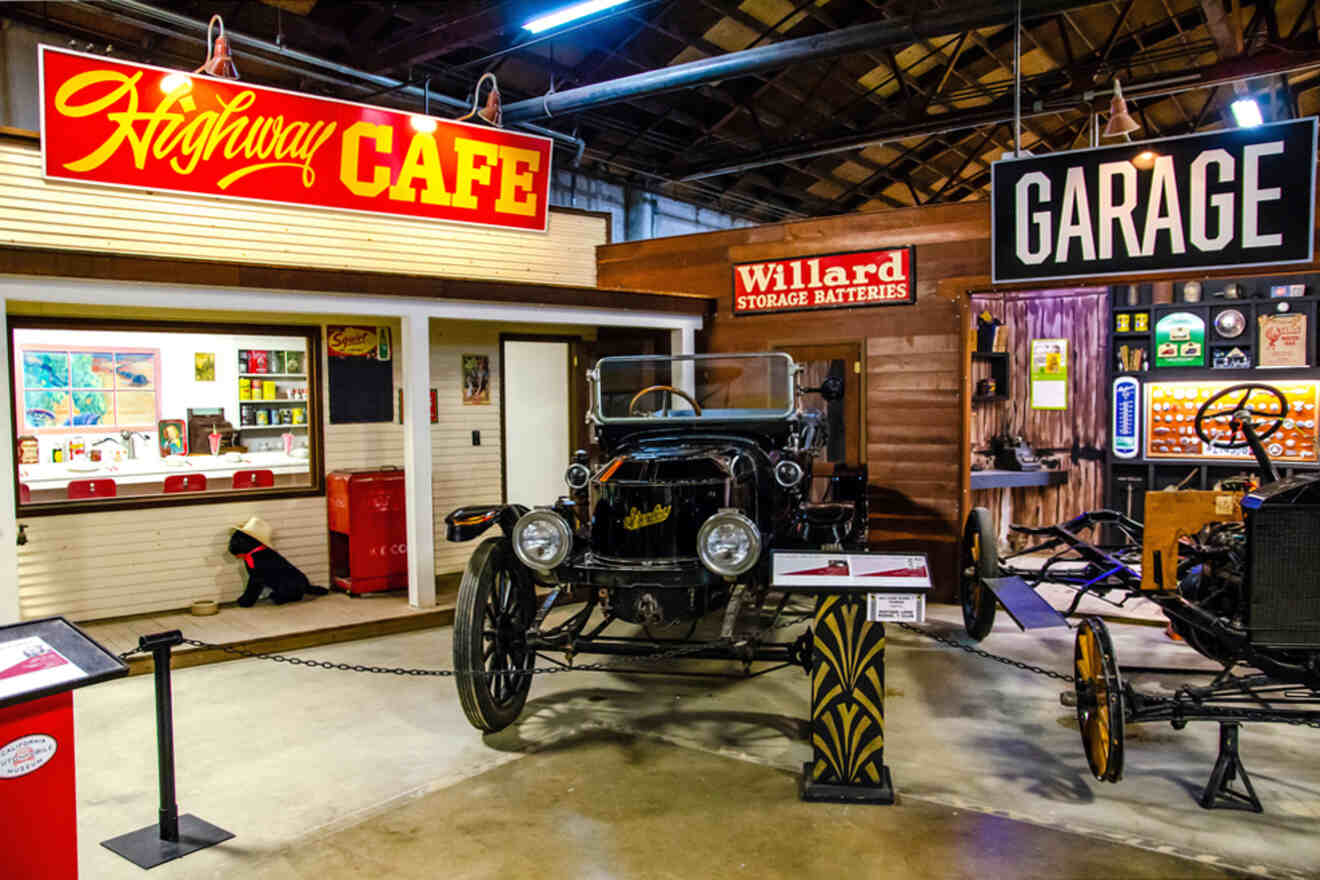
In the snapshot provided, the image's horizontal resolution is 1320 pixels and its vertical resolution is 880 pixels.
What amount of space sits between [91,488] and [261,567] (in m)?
1.26

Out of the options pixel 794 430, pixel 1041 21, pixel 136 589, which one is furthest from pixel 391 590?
pixel 1041 21

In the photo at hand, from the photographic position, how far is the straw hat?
6.84 meters

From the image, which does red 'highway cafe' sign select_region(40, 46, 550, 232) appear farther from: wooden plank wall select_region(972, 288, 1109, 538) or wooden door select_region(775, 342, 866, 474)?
wooden plank wall select_region(972, 288, 1109, 538)

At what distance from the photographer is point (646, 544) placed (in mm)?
4438

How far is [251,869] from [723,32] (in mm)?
8685

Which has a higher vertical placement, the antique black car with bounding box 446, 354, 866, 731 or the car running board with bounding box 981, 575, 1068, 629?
the antique black car with bounding box 446, 354, 866, 731

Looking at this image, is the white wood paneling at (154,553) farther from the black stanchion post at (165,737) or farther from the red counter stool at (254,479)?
the black stanchion post at (165,737)

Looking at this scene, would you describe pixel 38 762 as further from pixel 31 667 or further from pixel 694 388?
pixel 694 388

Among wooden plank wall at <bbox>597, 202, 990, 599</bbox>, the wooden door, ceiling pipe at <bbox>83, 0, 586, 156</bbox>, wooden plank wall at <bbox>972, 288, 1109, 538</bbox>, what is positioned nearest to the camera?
Result: ceiling pipe at <bbox>83, 0, 586, 156</bbox>

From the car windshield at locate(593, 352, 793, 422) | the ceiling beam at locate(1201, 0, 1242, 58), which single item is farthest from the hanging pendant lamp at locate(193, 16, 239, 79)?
the ceiling beam at locate(1201, 0, 1242, 58)

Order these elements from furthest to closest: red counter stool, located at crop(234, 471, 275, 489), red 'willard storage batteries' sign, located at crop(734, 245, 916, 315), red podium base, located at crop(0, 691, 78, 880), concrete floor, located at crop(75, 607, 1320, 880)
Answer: red 'willard storage batteries' sign, located at crop(734, 245, 916, 315), red counter stool, located at crop(234, 471, 275, 489), concrete floor, located at crop(75, 607, 1320, 880), red podium base, located at crop(0, 691, 78, 880)

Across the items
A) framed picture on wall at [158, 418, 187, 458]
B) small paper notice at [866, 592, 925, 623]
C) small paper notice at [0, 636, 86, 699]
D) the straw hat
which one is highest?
framed picture on wall at [158, 418, 187, 458]

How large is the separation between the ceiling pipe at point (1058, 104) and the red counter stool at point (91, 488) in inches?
300

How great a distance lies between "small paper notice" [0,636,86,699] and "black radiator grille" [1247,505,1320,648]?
13.7 feet
